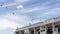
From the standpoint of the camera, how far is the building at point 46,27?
35.8 meters

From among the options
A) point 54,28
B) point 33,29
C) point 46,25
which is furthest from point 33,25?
point 54,28

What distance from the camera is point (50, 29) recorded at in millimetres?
38281

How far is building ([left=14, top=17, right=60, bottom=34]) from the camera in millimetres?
35812

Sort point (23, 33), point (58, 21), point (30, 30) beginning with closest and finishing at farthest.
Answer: point (58, 21) < point (30, 30) < point (23, 33)

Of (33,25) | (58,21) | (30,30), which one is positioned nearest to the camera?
(58,21)

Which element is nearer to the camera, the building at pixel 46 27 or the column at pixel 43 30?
the building at pixel 46 27

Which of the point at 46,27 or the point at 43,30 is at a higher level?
the point at 46,27

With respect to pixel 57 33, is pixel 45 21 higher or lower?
higher

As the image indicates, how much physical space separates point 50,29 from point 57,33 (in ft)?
9.09

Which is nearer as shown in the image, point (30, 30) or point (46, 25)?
point (46, 25)

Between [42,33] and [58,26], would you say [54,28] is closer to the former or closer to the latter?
[58,26]

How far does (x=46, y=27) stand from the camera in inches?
1527

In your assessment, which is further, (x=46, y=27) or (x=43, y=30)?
(x=43, y=30)

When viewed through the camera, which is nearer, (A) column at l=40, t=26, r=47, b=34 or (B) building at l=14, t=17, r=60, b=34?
(B) building at l=14, t=17, r=60, b=34
